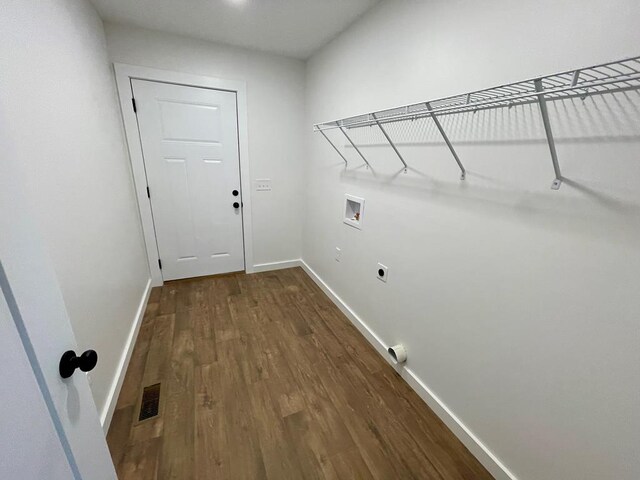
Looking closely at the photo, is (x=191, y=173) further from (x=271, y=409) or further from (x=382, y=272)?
(x=271, y=409)

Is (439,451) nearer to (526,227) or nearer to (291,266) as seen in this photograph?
(526,227)

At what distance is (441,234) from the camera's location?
1388mm

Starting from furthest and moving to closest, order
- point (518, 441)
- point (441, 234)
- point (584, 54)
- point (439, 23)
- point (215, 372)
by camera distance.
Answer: point (215, 372) → point (441, 234) → point (439, 23) → point (518, 441) → point (584, 54)

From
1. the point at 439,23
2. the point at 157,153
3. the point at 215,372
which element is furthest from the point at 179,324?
the point at 439,23

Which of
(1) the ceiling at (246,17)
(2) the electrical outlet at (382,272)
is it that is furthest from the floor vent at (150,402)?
(1) the ceiling at (246,17)

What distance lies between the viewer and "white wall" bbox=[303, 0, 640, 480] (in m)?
0.80

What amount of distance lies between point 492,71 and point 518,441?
1572mm

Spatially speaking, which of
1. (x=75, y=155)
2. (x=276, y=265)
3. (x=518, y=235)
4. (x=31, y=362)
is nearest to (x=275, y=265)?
(x=276, y=265)

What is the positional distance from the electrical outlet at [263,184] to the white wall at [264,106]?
0.04 m

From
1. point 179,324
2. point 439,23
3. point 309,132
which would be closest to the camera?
point 439,23

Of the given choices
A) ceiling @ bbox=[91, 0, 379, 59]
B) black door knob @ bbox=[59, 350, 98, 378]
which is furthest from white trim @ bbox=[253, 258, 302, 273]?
black door knob @ bbox=[59, 350, 98, 378]

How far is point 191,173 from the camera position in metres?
2.68

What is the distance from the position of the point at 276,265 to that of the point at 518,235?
2.70m

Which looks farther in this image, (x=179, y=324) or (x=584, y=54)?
(x=179, y=324)
